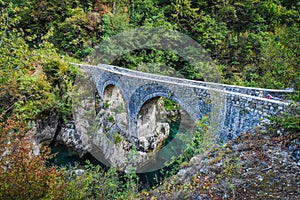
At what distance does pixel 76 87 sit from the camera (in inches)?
669

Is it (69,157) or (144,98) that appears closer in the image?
(144,98)

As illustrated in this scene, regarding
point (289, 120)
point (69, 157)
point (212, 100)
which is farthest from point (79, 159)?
point (289, 120)

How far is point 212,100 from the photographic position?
24.9 ft

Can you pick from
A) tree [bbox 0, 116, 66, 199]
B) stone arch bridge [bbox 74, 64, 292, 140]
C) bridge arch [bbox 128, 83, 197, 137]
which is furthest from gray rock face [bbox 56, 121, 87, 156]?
tree [bbox 0, 116, 66, 199]

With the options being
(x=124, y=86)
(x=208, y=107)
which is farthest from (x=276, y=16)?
(x=208, y=107)

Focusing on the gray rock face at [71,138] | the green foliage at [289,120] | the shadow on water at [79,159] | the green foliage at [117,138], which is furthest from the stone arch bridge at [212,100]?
the gray rock face at [71,138]

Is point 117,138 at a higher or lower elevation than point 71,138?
lower

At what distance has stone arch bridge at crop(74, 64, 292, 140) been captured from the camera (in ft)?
19.9

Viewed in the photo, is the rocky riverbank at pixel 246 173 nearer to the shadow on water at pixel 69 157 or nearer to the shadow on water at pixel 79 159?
the shadow on water at pixel 79 159

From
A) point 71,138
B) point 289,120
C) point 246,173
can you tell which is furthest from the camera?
point 71,138

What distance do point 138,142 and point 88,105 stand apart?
233 inches

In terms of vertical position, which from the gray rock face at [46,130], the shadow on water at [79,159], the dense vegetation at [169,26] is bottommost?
the shadow on water at [79,159]

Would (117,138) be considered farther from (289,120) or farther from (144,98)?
(289,120)

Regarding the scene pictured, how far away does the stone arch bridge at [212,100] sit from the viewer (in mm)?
6074
